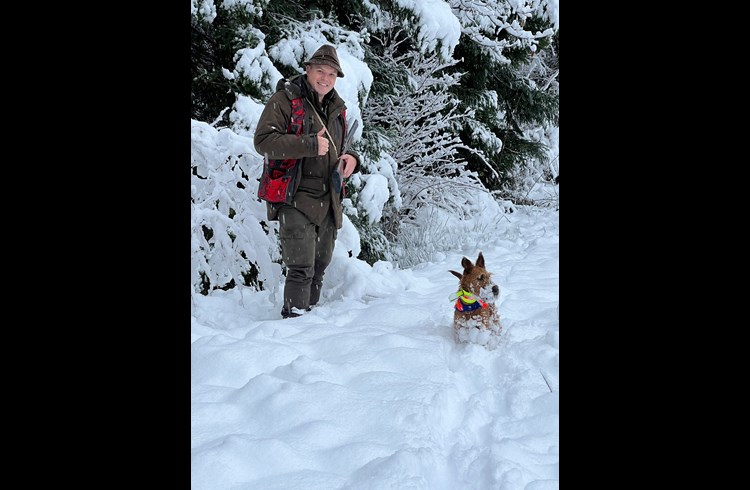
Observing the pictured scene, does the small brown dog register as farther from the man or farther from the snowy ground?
the man

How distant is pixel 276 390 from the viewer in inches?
110

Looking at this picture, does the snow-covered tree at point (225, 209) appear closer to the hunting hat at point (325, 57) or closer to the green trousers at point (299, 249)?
the green trousers at point (299, 249)

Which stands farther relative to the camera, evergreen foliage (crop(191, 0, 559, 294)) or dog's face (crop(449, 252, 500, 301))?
evergreen foliage (crop(191, 0, 559, 294))

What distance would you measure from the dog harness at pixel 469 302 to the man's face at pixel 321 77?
1.86 metres

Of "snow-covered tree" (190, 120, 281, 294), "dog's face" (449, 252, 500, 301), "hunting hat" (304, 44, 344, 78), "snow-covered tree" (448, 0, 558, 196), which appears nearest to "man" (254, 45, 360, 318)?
"hunting hat" (304, 44, 344, 78)

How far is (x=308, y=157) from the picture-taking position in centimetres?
430

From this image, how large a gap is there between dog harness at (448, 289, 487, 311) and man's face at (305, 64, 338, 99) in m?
1.86

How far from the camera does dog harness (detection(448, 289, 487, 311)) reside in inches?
143

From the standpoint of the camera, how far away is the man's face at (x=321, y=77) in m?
4.22
